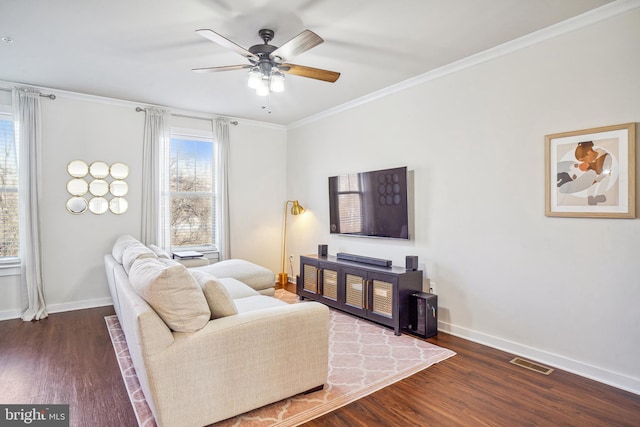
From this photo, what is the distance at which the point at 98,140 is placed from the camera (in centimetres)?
470

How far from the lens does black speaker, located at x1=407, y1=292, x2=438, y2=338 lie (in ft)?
11.6

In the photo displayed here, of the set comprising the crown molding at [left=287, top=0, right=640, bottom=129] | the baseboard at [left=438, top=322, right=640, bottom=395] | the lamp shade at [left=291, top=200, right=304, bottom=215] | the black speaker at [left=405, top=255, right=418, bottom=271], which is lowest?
the baseboard at [left=438, top=322, right=640, bottom=395]

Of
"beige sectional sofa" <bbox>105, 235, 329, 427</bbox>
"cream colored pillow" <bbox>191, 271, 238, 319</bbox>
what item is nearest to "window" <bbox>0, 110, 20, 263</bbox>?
"beige sectional sofa" <bbox>105, 235, 329, 427</bbox>

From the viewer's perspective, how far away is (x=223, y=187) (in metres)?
5.54

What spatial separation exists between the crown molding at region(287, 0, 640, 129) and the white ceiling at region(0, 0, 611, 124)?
0.24 feet

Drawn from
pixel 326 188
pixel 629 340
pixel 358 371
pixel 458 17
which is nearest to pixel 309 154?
pixel 326 188

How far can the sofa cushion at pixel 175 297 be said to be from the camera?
1937 mm

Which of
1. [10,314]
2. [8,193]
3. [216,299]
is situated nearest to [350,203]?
[216,299]

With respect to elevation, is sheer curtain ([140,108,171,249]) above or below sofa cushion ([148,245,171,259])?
above

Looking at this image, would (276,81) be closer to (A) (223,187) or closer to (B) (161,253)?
(B) (161,253)

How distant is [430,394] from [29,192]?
4.75m

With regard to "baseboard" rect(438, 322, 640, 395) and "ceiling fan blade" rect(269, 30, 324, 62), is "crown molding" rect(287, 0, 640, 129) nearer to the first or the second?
"ceiling fan blade" rect(269, 30, 324, 62)

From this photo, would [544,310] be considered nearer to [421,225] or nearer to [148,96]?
[421,225]

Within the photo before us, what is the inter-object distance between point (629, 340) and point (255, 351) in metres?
2.62
